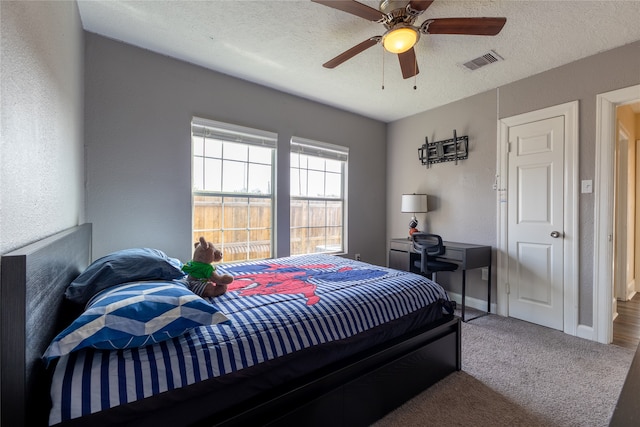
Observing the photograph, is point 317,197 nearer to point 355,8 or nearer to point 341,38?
point 341,38

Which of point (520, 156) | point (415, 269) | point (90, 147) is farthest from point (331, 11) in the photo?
point (415, 269)

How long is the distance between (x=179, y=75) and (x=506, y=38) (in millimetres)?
2955

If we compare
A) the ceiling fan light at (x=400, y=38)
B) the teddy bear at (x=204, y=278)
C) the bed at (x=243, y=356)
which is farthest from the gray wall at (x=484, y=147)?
the teddy bear at (x=204, y=278)

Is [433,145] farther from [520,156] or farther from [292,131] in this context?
[292,131]

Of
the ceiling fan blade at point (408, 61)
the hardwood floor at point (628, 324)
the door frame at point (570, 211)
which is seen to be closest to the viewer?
the ceiling fan blade at point (408, 61)

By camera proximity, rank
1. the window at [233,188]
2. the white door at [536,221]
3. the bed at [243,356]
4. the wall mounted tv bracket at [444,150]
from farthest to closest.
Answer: the wall mounted tv bracket at [444,150]
the window at [233,188]
the white door at [536,221]
the bed at [243,356]

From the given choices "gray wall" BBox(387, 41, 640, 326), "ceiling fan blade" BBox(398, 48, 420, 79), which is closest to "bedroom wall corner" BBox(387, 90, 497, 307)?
"gray wall" BBox(387, 41, 640, 326)

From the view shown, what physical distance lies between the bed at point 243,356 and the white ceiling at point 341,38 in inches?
70.8

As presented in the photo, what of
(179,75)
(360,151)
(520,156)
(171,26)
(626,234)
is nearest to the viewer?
(171,26)

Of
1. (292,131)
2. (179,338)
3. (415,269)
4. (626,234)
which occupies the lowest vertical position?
(415,269)

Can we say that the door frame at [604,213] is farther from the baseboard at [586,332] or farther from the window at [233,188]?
the window at [233,188]

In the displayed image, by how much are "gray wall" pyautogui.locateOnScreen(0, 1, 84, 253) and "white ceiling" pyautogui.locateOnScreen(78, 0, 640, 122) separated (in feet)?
1.79

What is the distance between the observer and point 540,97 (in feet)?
9.45

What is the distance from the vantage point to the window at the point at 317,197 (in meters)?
3.62
